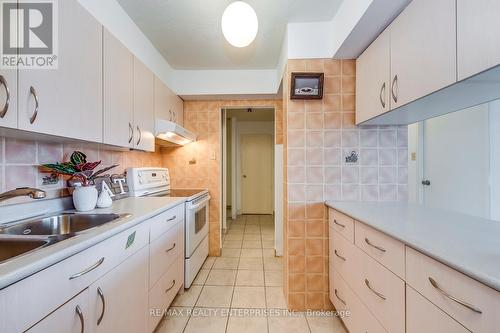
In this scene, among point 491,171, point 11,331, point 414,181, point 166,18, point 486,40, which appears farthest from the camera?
point 414,181

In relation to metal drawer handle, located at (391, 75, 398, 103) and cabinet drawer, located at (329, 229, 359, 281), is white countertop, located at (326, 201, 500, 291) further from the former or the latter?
metal drawer handle, located at (391, 75, 398, 103)

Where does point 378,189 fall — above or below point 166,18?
below

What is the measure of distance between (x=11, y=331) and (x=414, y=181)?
3.44m

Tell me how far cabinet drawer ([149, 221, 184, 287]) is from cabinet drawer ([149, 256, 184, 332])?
5 centimetres

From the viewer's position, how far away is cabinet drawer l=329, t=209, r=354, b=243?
1.45m

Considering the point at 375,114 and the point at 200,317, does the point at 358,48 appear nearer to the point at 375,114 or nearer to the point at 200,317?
the point at 375,114

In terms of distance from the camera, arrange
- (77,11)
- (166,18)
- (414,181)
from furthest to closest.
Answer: (414,181) < (166,18) < (77,11)

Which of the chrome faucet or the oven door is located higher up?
the chrome faucet

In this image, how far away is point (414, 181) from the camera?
2.76 meters

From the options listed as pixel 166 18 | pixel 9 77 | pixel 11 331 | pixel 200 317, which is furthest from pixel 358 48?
pixel 200 317

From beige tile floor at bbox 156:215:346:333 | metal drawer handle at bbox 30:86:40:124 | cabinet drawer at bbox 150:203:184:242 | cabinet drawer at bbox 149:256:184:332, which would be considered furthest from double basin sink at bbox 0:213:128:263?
A: beige tile floor at bbox 156:215:346:333

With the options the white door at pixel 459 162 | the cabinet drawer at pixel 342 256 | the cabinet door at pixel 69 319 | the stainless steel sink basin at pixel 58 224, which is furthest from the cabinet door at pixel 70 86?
the white door at pixel 459 162

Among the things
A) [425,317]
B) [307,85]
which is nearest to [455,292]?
[425,317]

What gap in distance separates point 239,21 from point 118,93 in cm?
96
